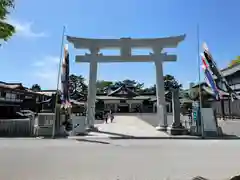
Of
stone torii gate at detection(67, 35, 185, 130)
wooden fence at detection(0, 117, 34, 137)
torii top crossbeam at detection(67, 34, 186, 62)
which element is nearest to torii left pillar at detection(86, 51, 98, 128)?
stone torii gate at detection(67, 35, 185, 130)

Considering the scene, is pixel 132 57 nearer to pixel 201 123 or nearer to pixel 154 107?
pixel 201 123

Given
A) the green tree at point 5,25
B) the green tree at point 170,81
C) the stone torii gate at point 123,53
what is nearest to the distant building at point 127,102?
the green tree at point 170,81

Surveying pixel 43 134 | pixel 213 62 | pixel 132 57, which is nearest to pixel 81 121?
pixel 43 134

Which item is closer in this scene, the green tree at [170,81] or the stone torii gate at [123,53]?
the stone torii gate at [123,53]

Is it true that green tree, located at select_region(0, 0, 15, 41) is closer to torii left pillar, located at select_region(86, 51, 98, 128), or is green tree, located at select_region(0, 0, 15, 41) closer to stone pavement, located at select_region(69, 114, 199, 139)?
stone pavement, located at select_region(69, 114, 199, 139)

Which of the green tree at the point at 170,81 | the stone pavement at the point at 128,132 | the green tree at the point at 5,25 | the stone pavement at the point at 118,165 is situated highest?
the green tree at the point at 170,81

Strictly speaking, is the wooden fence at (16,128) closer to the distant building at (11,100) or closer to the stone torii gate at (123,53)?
the stone torii gate at (123,53)

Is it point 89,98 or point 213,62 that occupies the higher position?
point 213,62

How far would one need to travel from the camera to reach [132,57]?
21.2 metres

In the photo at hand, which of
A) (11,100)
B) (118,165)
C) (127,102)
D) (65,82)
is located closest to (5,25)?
(118,165)

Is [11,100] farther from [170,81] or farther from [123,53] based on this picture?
[170,81]

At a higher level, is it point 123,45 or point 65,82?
point 123,45

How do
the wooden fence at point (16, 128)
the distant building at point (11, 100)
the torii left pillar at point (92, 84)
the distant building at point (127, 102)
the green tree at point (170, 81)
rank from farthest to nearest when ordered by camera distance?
1. the green tree at point (170, 81)
2. the distant building at point (127, 102)
3. the distant building at point (11, 100)
4. the torii left pillar at point (92, 84)
5. the wooden fence at point (16, 128)

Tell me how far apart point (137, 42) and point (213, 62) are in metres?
6.31
